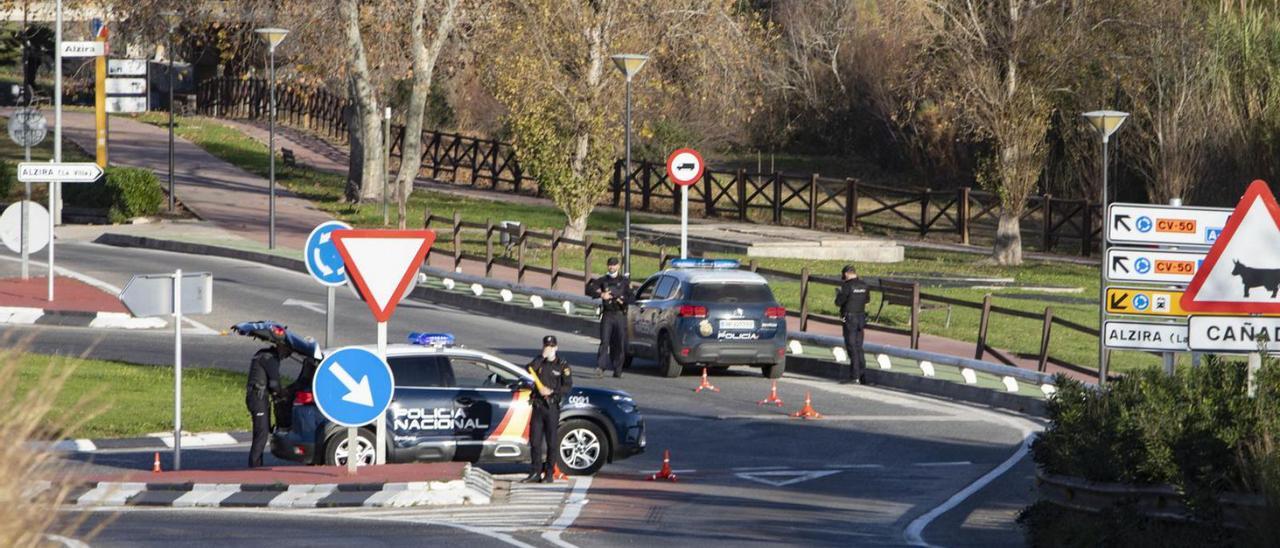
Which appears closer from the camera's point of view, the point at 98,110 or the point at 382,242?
the point at 382,242

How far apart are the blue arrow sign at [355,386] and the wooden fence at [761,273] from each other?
11.6 meters

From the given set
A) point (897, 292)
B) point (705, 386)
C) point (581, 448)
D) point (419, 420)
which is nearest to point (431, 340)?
point (419, 420)

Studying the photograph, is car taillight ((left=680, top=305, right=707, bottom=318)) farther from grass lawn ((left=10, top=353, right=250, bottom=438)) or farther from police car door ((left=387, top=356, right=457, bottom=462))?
police car door ((left=387, top=356, right=457, bottom=462))

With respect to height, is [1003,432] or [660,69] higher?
[660,69]

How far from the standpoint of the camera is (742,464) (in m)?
18.8

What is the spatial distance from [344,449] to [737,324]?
346 inches

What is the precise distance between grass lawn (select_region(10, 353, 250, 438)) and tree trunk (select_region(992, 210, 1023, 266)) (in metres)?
24.0

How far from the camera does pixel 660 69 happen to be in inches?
1770

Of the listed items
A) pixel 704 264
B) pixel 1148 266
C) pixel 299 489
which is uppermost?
pixel 1148 266

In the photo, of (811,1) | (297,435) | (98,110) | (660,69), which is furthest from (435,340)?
(811,1)

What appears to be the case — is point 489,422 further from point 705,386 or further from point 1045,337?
point 1045,337

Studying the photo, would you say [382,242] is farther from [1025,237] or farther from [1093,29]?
[1025,237]

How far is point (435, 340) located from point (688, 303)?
310 inches

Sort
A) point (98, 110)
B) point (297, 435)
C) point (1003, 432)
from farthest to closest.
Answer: point (98, 110) → point (1003, 432) → point (297, 435)
